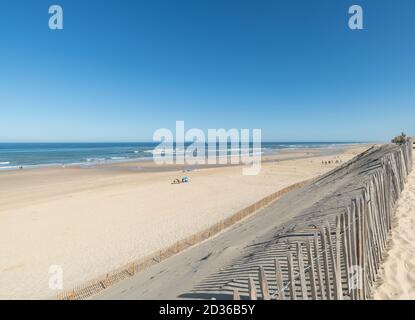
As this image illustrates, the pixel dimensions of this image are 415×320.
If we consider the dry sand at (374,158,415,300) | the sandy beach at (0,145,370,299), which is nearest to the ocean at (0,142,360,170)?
the sandy beach at (0,145,370,299)

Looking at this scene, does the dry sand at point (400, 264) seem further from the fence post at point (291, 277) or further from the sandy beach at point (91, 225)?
the sandy beach at point (91, 225)

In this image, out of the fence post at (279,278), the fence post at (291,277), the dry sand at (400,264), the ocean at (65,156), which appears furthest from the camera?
the ocean at (65,156)

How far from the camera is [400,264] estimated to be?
503 centimetres

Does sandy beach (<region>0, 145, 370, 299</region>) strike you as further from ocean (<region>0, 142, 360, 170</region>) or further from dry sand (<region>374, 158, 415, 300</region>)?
ocean (<region>0, 142, 360, 170</region>)

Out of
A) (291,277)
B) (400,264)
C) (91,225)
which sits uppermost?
(291,277)

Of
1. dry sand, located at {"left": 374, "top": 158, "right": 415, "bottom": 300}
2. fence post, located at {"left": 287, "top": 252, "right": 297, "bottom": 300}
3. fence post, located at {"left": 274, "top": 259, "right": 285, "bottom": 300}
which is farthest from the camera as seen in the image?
dry sand, located at {"left": 374, "top": 158, "right": 415, "bottom": 300}

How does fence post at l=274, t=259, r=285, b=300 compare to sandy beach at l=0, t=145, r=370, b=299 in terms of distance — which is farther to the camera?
sandy beach at l=0, t=145, r=370, b=299

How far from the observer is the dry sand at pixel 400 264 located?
4.26 meters

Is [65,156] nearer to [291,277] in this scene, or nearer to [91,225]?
[91,225]

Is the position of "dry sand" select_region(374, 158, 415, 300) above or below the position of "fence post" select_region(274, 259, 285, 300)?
below

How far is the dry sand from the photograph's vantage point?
14.0ft

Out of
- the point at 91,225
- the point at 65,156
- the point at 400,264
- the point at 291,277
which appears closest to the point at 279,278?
the point at 291,277

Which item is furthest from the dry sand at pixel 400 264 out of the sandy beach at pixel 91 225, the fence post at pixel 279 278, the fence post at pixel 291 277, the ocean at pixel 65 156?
the ocean at pixel 65 156
